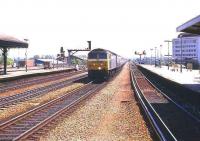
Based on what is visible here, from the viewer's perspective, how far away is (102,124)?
1510cm

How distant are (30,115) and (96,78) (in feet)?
91.4

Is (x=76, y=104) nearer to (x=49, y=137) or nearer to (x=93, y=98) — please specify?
(x=93, y=98)

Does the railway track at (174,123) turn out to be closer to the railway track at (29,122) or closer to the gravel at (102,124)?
the gravel at (102,124)

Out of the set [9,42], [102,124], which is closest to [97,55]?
[9,42]

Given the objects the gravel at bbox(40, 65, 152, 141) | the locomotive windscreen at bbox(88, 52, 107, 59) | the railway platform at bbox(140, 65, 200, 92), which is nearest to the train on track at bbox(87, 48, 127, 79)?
the locomotive windscreen at bbox(88, 52, 107, 59)

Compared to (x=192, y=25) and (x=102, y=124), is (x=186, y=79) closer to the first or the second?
(x=192, y=25)

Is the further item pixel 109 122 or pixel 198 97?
pixel 198 97

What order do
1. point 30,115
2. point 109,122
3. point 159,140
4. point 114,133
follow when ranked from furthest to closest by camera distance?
point 30,115 < point 109,122 < point 114,133 < point 159,140

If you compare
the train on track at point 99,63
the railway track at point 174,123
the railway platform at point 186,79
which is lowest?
the railway track at point 174,123

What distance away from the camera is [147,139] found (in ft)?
40.1

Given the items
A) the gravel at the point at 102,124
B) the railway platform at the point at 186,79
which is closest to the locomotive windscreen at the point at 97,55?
the railway platform at the point at 186,79

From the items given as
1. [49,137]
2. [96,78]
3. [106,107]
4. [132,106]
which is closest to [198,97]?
[132,106]

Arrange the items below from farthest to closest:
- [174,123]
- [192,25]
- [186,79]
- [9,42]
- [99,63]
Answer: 1. [9,42]
2. [99,63]
3. [186,79]
4. [192,25]
5. [174,123]

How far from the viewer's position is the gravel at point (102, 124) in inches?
502
